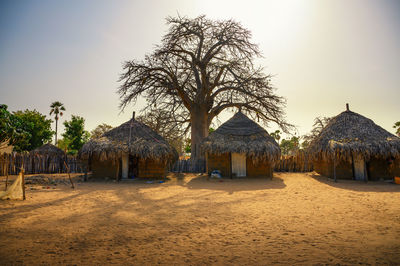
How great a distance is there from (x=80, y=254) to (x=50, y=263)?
0.97 ft

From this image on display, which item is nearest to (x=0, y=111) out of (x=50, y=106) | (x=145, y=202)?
(x=145, y=202)

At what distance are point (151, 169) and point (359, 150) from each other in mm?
9856

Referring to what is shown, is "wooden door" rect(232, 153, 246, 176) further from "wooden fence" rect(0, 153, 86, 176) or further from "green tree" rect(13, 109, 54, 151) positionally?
"green tree" rect(13, 109, 54, 151)

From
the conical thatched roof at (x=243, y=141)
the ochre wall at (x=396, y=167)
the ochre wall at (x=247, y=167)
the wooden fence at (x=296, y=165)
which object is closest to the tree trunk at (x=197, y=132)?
the conical thatched roof at (x=243, y=141)

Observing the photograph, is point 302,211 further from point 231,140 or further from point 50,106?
point 50,106

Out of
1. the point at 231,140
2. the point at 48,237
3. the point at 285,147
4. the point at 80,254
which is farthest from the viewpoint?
the point at 285,147

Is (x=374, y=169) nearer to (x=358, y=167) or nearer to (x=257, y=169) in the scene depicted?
(x=358, y=167)

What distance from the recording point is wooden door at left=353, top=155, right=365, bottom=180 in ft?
32.4

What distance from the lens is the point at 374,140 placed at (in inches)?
377

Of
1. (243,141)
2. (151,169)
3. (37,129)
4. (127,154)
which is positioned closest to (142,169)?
(151,169)

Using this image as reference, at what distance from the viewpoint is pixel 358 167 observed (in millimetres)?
10086

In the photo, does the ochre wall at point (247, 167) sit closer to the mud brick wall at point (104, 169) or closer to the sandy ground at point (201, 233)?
the mud brick wall at point (104, 169)

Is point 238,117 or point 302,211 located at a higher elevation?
point 238,117

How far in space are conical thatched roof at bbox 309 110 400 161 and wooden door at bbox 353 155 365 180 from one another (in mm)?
404
